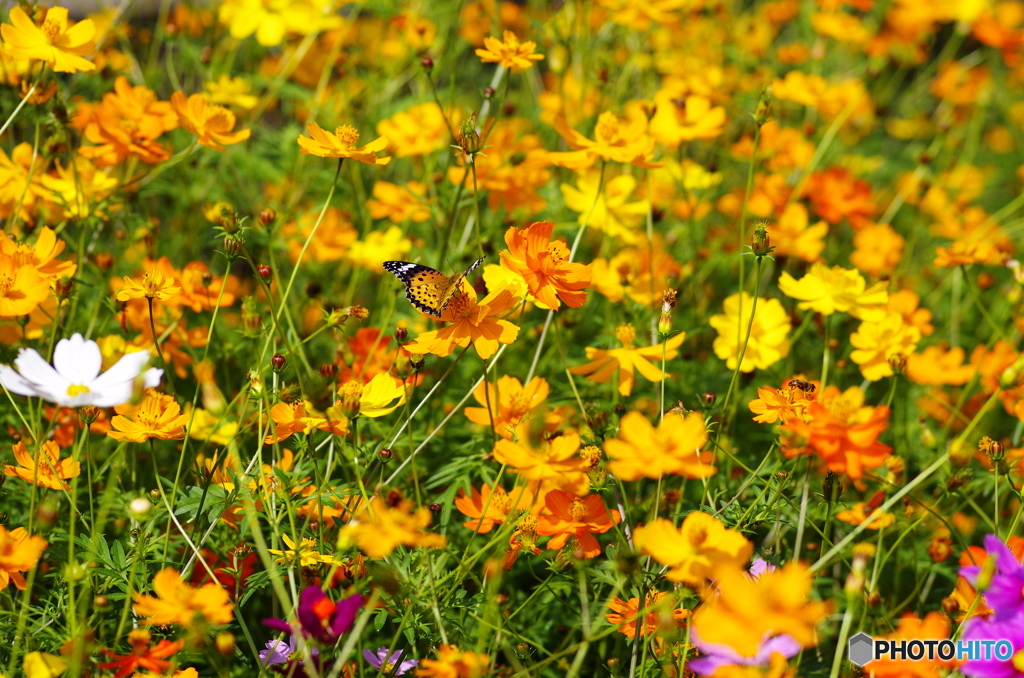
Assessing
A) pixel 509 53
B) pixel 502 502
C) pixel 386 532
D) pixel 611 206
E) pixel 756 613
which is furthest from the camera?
pixel 611 206

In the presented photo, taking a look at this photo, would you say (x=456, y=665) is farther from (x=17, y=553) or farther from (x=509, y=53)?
(x=509, y=53)

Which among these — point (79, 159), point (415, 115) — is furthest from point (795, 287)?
point (79, 159)

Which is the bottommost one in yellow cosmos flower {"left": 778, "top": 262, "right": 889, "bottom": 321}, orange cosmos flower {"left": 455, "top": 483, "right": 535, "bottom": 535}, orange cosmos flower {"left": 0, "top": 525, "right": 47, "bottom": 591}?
orange cosmos flower {"left": 455, "top": 483, "right": 535, "bottom": 535}

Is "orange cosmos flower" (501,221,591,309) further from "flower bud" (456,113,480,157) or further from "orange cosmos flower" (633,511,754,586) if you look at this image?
"orange cosmos flower" (633,511,754,586)

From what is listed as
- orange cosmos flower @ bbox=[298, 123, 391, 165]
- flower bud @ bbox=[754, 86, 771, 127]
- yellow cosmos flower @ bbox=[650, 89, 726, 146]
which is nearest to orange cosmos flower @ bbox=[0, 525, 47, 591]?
orange cosmos flower @ bbox=[298, 123, 391, 165]

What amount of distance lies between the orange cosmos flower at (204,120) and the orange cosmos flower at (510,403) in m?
0.62

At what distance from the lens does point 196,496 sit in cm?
116

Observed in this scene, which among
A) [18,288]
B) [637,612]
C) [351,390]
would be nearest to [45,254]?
[18,288]

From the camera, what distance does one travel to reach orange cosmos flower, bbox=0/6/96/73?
52.9 inches

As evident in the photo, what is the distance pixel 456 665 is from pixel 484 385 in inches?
18.3

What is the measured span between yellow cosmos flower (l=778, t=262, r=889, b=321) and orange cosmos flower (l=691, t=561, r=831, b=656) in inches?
28.8

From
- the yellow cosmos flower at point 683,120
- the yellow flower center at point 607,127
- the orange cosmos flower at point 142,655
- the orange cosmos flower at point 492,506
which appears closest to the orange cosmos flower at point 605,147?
the yellow flower center at point 607,127

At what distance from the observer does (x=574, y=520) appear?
112 cm

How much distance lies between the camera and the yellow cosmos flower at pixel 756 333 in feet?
4.87
